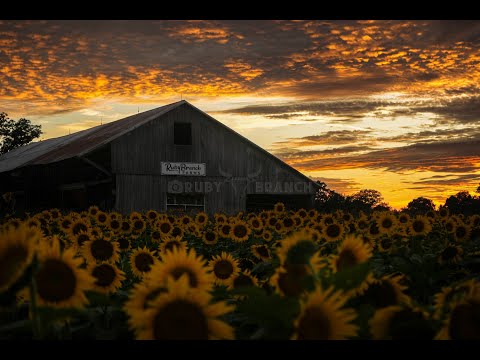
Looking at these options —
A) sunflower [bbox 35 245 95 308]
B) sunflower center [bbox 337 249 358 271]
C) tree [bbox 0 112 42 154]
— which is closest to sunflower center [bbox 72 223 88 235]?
sunflower [bbox 35 245 95 308]

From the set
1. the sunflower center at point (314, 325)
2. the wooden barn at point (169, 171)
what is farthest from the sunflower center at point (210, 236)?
the wooden barn at point (169, 171)

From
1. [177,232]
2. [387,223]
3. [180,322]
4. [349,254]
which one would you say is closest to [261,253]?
[349,254]

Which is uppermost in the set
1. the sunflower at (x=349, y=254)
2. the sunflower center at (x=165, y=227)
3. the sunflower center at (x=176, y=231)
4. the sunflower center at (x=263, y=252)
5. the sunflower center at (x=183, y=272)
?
the sunflower center at (x=165, y=227)

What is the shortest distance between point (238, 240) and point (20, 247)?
5.64m

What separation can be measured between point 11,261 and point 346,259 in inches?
44.0

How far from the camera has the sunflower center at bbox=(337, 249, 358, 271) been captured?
6.72 ft

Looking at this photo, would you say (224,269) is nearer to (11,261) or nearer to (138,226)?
(11,261)

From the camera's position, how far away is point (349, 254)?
2.08 metres

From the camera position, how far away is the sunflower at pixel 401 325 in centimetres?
Answer: 134

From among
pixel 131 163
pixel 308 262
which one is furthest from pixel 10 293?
pixel 131 163

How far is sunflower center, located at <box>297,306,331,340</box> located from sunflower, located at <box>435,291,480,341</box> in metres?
0.24

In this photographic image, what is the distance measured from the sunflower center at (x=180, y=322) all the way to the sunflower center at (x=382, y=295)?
1.77 ft

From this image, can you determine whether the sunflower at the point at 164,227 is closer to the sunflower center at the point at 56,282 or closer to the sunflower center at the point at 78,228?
the sunflower center at the point at 78,228

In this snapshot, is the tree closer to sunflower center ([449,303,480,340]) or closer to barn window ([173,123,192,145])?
barn window ([173,123,192,145])
